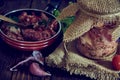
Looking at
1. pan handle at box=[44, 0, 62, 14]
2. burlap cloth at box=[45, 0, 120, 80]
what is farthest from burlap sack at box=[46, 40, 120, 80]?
pan handle at box=[44, 0, 62, 14]

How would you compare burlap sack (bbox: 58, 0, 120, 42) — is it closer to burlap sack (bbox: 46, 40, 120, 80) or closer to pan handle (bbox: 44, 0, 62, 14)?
burlap sack (bbox: 46, 40, 120, 80)

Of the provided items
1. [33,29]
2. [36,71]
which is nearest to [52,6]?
[33,29]

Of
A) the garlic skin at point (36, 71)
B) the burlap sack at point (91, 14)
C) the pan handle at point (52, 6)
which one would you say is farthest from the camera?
the pan handle at point (52, 6)

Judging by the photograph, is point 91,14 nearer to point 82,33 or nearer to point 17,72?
point 82,33

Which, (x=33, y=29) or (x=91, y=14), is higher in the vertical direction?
(x=91, y=14)

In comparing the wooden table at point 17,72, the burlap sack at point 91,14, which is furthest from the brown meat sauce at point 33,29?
the burlap sack at point 91,14

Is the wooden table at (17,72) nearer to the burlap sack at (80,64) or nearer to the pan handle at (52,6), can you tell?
the burlap sack at (80,64)

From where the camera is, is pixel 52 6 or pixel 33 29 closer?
pixel 33 29

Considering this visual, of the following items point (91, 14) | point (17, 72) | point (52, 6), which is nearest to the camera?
point (91, 14)

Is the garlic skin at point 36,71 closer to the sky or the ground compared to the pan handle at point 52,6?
closer to the ground

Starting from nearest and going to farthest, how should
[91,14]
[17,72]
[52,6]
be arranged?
[91,14] < [17,72] < [52,6]
